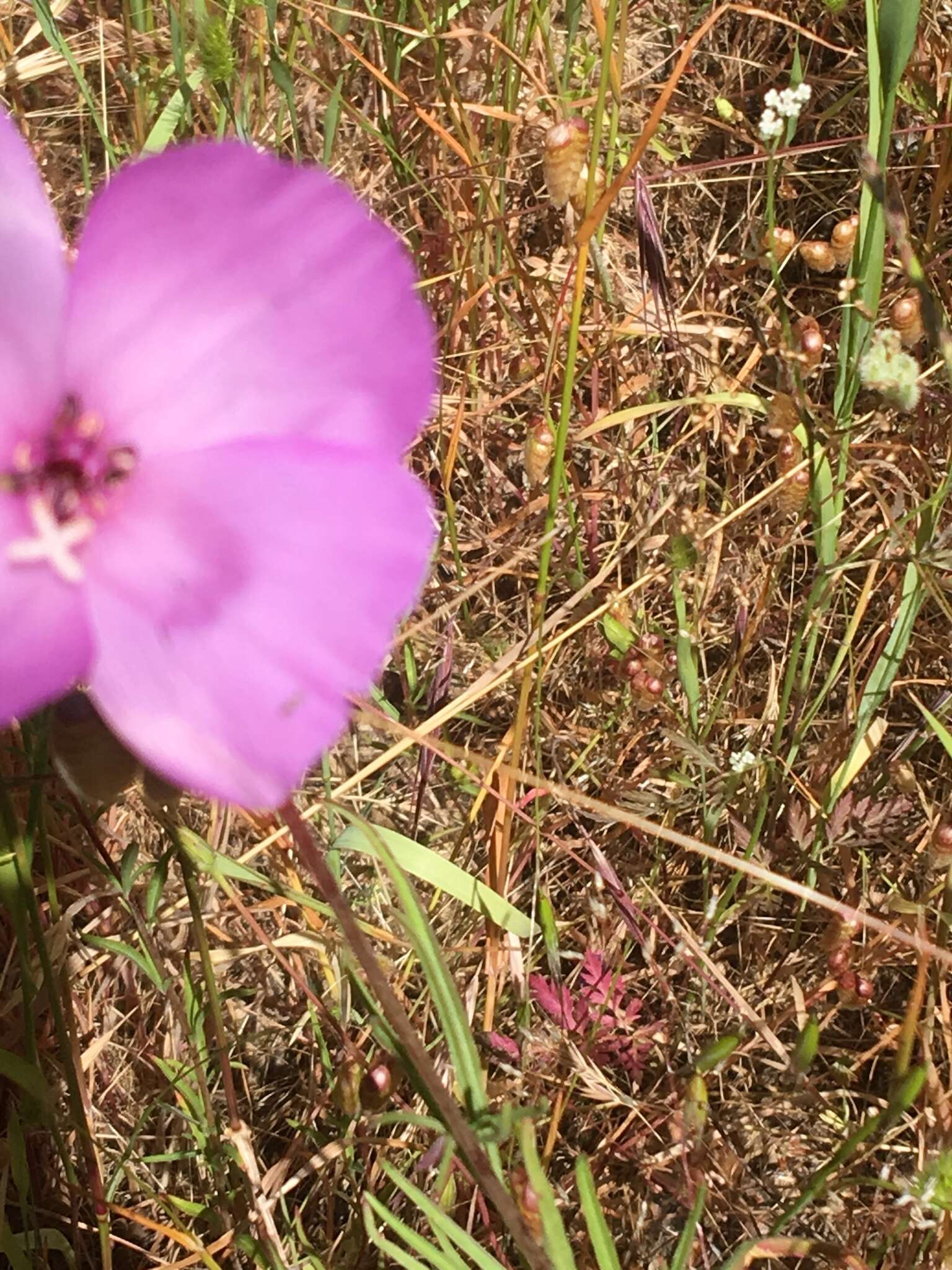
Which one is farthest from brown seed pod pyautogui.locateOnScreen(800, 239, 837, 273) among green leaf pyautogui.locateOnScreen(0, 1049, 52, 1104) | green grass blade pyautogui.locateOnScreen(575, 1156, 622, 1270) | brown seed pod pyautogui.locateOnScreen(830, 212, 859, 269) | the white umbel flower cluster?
green leaf pyautogui.locateOnScreen(0, 1049, 52, 1104)

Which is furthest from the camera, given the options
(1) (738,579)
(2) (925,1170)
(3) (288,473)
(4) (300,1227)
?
(1) (738,579)

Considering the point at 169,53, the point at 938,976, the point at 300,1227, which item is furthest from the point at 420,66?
the point at 300,1227

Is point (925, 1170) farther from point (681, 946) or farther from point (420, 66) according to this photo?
point (420, 66)

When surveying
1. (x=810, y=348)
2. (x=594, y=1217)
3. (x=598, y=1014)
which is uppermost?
(x=810, y=348)

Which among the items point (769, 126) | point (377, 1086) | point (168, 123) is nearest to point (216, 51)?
point (168, 123)

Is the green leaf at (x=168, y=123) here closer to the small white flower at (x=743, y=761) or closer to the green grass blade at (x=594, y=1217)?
the small white flower at (x=743, y=761)

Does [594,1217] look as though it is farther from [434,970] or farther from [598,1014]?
[598,1014]
